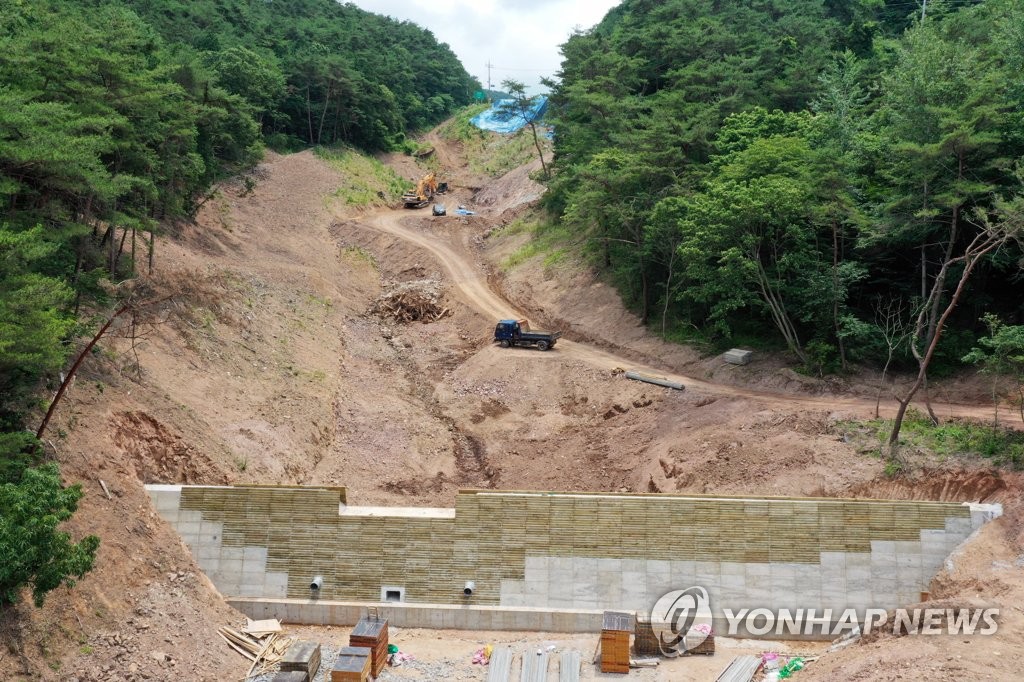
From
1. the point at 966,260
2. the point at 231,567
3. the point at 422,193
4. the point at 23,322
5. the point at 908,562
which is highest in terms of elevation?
the point at 422,193

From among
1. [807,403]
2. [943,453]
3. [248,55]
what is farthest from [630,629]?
[248,55]

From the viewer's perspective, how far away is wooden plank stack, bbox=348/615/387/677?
2105cm

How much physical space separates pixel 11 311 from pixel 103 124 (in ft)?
39.2

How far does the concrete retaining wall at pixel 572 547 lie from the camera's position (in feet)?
78.8

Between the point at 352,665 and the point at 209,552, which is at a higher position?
the point at 209,552

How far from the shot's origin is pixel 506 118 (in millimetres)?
86062

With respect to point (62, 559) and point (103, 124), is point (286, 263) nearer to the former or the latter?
point (103, 124)

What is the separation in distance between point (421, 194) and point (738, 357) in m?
42.5

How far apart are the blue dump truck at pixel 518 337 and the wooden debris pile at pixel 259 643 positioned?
22855 mm

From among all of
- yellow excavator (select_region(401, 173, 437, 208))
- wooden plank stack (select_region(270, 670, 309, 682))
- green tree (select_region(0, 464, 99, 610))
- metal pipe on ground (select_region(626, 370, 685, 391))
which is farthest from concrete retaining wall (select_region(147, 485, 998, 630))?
yellow excavator (select_region(401, 173, 437, 208))

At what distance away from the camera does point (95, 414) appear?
86.6 feet

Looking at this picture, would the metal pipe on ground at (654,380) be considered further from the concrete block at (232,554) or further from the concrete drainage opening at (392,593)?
the concrete block at (232,554)

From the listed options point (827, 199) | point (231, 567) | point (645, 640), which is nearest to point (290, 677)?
point (231, 567)

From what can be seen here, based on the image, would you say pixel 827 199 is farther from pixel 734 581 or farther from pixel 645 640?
pixel 645 640
